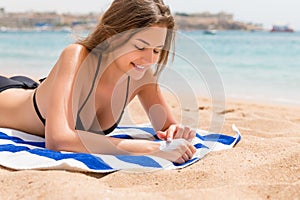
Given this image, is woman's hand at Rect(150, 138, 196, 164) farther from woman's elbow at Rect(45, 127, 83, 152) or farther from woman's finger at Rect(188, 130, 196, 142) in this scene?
woman's elbow at Rect(45, 127, 83, 152)

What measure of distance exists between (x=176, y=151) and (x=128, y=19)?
0.69m

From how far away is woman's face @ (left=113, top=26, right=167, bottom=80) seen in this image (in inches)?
84.3

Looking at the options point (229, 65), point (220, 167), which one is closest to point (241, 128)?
point (220, 167)

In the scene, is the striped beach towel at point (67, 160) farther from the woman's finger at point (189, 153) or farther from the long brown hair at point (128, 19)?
the long brown hair at point (128, 19)

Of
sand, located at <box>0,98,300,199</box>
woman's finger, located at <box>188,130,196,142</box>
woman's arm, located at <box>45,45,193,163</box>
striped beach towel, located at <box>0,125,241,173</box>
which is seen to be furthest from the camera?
woman's finger, located at <box>188,130,196,142</box>

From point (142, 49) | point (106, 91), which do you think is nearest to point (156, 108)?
point (106, 91)

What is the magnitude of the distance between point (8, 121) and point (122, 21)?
906mm

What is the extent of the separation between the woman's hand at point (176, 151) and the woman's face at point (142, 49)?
41 cm

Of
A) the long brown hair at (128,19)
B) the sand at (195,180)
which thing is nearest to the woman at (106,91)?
the long brown hair at (128,19)

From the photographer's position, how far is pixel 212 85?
5.48 metres

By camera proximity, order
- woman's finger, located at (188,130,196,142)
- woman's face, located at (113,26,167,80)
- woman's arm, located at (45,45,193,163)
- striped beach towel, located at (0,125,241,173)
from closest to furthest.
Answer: striped beach towel, located at (0,125,241,173)
woman's arm, located at (45,45,193,163)
woman's face, located at (113,26,167,80)
woman's finger, located at (188,130,196,142)

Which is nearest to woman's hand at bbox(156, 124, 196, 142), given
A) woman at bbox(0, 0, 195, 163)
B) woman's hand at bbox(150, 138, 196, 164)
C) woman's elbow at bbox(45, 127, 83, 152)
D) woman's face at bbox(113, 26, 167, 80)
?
woman at bbox(0, 0, 195, 163)

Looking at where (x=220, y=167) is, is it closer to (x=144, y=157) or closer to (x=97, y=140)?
(x=144, y=157)

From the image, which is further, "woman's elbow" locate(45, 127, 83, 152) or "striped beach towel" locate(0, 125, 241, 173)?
"woman's elbow" locate(45, 127, 83, 152)
